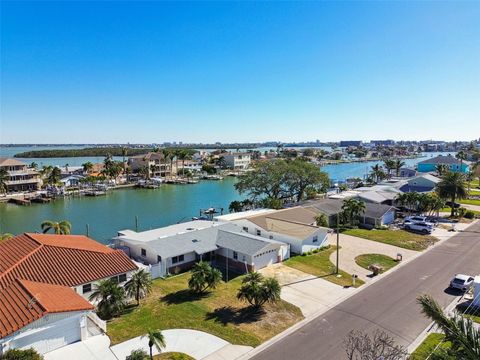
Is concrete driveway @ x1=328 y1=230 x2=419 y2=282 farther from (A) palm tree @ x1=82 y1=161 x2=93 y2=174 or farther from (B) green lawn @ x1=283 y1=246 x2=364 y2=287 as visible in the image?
(A) palm tree @ x1=82 y1=161 x2=93 y2=174

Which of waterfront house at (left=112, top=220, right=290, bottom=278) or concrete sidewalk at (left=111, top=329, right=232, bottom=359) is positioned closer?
concrete sidewalk at (left=111, top=329, right=232, bottom=359)

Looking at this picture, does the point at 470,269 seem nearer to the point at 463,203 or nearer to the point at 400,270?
the point at 400,270

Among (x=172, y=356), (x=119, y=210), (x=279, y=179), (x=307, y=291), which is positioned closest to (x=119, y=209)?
(x=119, y=210)

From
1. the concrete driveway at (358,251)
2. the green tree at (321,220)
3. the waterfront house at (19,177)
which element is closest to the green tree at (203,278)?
the concrete driveway at (358,251)

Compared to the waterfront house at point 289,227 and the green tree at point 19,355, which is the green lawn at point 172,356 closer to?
the green tree at point 19,355

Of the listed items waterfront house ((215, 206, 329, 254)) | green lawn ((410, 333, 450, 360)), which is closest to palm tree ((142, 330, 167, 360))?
green lawn ((410, 333, 450, 360))

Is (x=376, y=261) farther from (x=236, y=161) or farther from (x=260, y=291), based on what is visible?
(x=236, y=161)

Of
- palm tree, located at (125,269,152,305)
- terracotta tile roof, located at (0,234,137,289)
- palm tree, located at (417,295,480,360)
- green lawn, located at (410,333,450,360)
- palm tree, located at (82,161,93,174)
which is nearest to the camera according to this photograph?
palm tree, located at (417,295,480,360)
